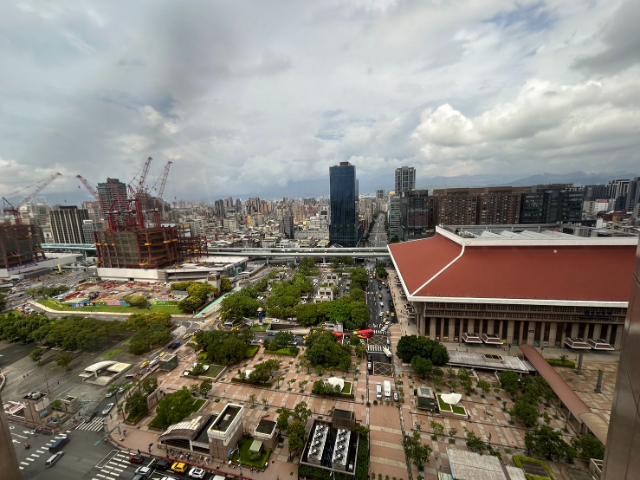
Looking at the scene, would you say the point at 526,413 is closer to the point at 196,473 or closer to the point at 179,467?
the point at 196,473

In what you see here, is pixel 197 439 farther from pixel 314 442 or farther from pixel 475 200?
pixel 475 200

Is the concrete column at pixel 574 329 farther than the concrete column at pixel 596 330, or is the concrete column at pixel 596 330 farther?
the concrete column at pixel 574 329

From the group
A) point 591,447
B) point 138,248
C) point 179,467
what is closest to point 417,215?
point 591,447

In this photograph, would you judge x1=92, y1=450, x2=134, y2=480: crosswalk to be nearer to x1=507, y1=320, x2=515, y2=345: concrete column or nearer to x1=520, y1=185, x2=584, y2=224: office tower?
x1=507, y1=320, x2=515, y2=345: concrete column

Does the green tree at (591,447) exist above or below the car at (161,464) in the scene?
above

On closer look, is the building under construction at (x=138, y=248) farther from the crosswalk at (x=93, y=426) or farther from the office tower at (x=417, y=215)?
the office tower at (x=417, y=215)

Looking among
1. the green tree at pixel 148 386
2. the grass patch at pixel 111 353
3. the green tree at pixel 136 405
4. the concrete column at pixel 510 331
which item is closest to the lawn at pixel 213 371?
the green tree at pixel 148 386

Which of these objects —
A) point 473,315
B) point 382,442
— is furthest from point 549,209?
point 382,442
